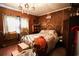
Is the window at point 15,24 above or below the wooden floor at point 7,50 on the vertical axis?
above

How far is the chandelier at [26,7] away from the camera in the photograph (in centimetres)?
191

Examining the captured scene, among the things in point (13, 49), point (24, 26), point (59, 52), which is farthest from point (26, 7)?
point (59, 52)

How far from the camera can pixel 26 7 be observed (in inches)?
75.7

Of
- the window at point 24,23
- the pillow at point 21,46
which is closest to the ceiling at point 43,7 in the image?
the window at point 24,23

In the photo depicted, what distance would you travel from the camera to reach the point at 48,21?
1.94 meters

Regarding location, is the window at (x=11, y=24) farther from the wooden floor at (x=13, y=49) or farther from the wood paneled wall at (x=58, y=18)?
the wood paneled wall at (x=58, y=18)

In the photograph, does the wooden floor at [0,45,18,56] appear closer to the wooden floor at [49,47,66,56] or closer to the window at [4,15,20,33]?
the window at [4,15,20,33]

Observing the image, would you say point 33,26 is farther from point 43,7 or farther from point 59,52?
point 59,52

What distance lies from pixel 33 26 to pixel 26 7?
34 centimetres

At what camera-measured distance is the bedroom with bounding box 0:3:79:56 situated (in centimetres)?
189

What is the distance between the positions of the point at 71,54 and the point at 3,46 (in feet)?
3.74

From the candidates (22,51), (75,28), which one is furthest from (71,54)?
(22,51)

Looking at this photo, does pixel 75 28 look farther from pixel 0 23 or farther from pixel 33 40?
pixel 0 23

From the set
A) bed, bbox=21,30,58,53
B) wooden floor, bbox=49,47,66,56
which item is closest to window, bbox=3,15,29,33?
bed, bbox=21,30,58,53
